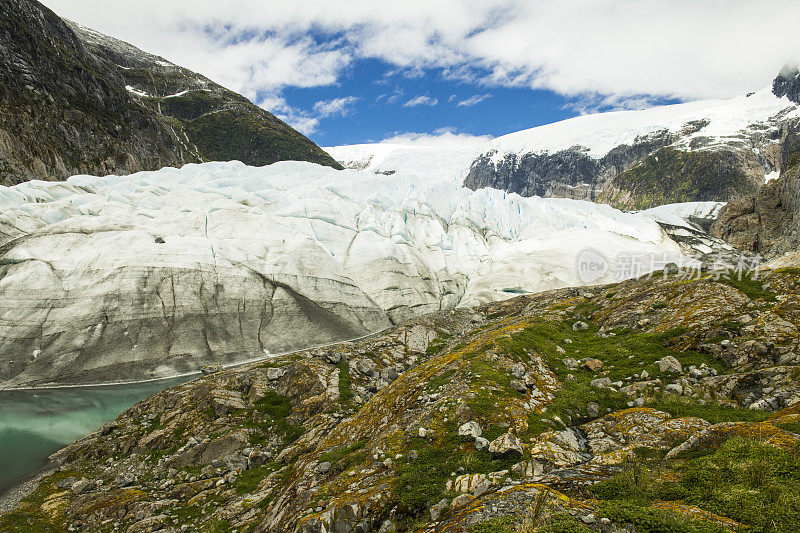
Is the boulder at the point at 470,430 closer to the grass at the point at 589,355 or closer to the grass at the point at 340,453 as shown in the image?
the grass at the point at 589,355

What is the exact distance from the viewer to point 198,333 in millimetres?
54094

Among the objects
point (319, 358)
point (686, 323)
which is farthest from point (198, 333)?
point (686, 323)

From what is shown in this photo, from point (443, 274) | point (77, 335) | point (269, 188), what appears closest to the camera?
point (77, 335)

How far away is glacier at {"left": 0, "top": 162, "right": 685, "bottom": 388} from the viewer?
49562mm

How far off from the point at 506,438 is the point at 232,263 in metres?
60.3

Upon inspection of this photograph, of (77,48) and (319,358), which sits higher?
(77,48)

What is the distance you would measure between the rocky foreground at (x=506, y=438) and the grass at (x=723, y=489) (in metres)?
0.03

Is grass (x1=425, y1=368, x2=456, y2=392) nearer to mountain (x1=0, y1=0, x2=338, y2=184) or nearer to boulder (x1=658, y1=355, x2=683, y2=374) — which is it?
boulder (x1=658, y1=355, x2=683, y2=374)

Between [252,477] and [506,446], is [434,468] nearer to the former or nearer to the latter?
[506,446]

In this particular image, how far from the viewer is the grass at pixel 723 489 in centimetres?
594

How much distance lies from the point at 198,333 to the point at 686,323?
2205 inches

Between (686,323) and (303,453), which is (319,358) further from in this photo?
(686,323)

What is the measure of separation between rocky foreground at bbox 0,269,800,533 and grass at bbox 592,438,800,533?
34 millimetres

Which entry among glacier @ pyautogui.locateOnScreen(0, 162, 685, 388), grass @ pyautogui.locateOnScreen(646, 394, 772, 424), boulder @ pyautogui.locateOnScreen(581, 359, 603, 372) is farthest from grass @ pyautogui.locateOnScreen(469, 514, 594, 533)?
glacier @ pyautogui.locateOnScreen(0, 162, 685, 388)
